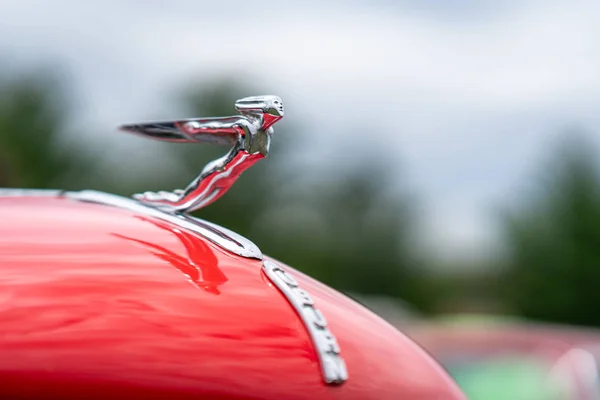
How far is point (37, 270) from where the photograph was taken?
1441 millimetres

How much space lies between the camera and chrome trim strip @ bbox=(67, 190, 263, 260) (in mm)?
1725

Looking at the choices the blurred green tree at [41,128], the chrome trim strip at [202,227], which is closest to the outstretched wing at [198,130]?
the chrome trim strip at [202,227]

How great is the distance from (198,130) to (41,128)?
36.8 metres

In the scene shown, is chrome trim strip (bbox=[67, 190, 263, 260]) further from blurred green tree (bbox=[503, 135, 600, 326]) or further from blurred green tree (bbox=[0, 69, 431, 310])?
blurred green tree (bbox=[0, 69, 431, 310])

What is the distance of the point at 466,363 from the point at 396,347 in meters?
6.13

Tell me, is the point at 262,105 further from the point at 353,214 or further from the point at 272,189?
the point at 353,214

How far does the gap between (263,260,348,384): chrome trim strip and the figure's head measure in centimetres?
27

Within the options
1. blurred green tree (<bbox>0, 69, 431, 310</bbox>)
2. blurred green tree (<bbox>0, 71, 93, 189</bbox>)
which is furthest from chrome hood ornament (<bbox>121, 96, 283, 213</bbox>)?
blurred green tree (<bbox>0, 71, 93, 189</bbox>)

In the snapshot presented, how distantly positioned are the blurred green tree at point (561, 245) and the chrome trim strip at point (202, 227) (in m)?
30.4

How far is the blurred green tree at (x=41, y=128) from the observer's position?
119ft

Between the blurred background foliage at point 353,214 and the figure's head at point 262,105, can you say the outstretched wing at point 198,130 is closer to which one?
the figure's head at point 262,105

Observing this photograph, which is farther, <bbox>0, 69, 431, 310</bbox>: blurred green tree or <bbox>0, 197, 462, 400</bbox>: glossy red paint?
<bbox>0, 69, 431, 310</bbox>: blurred green tree

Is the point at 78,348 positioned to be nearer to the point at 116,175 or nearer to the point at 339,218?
the point at 116,175

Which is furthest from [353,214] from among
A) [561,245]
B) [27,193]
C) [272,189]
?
[27,193]
